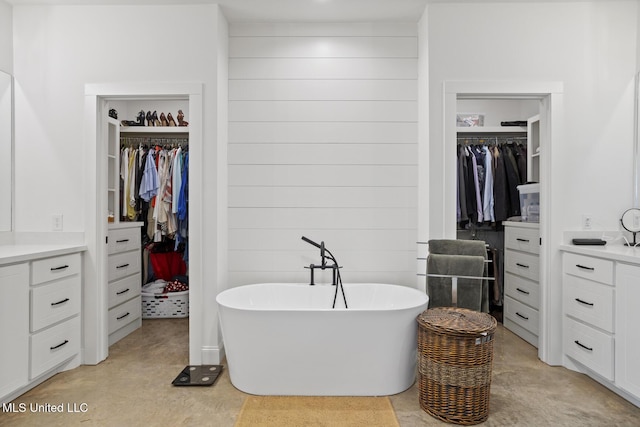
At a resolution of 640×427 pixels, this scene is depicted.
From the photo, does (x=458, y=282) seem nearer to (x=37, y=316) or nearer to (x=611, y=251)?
(x=611, y=251)

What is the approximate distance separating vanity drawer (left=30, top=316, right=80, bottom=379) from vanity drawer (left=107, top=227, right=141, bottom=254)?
699 mm

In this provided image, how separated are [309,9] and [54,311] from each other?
9.17 feet

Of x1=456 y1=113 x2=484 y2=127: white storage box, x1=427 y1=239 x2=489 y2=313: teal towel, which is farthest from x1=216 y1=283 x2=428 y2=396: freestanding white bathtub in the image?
x1=456 y1=113 x2=484 y2=127: white storage box

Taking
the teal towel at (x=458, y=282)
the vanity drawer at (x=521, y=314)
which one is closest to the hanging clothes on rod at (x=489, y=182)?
the vanity drawer at (x=521, y=314)

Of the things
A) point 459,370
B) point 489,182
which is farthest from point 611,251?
point 489,182

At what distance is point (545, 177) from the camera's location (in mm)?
2840

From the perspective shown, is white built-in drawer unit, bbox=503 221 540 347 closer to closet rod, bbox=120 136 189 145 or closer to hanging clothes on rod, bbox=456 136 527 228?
hanging clothes on rod, bbox=456 136 527 228

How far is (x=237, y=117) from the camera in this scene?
307cm

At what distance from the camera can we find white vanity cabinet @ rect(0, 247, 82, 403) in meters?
2.17

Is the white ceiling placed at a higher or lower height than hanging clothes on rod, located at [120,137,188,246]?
higher

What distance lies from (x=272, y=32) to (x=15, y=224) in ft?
8.08

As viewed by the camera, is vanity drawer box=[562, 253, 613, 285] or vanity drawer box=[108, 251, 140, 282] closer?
vanity drawer box=[562, 253, 613, 285]

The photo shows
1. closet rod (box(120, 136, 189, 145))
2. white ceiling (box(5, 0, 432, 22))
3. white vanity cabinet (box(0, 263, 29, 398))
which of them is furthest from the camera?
closet rod (box(120, 136, 189, 145))

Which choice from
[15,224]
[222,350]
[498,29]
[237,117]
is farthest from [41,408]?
[498,29]
